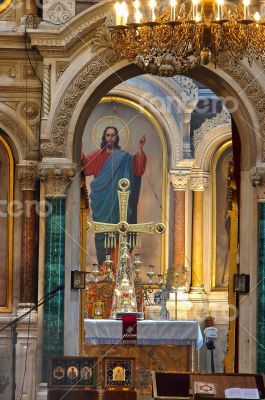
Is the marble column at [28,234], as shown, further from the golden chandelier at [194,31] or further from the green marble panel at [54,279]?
the golden chandelier at [194,31]

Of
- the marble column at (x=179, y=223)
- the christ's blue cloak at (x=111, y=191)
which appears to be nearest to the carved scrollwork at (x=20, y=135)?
the christ's blue cloak at (x=111, y=191)

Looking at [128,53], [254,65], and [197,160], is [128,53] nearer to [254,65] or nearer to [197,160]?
[254,65]

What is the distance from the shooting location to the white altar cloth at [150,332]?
55.6ft

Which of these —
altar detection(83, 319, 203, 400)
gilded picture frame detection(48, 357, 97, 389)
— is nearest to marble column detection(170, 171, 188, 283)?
altar detection(83, 319, 203, 400)

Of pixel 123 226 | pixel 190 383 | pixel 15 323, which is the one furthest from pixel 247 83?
pixel 123 226

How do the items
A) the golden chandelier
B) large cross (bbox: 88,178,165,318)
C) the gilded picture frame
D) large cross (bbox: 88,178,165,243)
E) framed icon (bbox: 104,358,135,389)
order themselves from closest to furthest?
the golden chandelier → the gilded picture frame → framed icon (bbox: 104,358,135,389) → large cross (bbox: 88,178,165,318) → large cross (bbox: 88,178,165,243)

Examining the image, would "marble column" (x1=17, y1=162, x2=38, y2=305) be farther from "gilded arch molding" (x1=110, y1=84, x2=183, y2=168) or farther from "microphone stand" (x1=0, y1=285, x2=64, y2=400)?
"gilded arch molding" (x1=110, y1=84, x2=183, y2=168)

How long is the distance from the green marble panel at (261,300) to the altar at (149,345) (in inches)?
95.0

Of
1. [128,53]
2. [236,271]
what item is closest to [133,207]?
[236,271]

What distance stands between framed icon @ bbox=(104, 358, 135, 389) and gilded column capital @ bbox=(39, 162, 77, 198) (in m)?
1.60

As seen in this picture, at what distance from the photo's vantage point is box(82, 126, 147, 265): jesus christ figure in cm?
1956

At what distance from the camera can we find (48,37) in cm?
1483

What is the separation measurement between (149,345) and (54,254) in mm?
2854

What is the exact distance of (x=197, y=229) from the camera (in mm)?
19719
